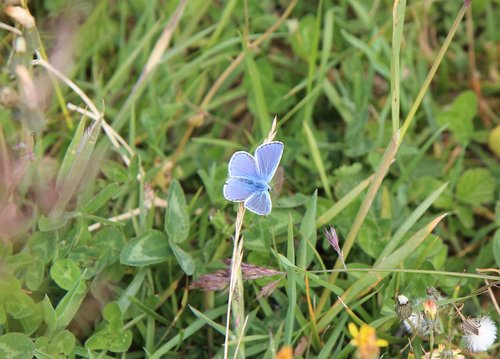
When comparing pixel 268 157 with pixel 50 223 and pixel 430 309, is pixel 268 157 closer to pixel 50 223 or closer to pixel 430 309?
pixel 430 309

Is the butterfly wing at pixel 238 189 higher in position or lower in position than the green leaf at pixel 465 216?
higher

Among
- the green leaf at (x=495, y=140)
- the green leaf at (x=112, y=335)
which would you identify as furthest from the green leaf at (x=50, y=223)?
the green leaf at (x=495, y=140)

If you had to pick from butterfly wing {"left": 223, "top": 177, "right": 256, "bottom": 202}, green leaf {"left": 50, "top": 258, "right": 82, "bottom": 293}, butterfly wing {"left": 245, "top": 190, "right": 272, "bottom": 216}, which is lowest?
green leaf {"left": 50, "top": 258, "right": 82, "bottom": 293}

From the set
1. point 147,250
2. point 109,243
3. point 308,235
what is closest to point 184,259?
point 147,250

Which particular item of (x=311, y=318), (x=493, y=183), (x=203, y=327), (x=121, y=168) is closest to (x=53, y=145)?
(x=121, y=168)

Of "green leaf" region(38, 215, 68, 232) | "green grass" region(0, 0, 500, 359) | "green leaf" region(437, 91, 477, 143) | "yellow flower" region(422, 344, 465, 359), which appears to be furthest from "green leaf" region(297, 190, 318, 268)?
"green leaf" region(437, 91, 477, 143)

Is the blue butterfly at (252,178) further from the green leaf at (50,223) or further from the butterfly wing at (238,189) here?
the green leaf at (50,223)

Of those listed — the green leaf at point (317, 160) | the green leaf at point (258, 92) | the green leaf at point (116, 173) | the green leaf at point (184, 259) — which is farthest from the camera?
the green leaf at point (258, 92)

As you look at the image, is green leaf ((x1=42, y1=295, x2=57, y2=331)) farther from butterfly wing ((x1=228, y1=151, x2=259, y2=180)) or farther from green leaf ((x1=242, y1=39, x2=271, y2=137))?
green leaf ((x1=242, y1=39, x2=271, y2=137))
